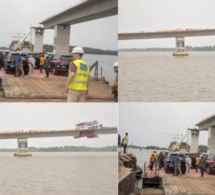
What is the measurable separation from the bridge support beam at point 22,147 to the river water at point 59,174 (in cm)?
4

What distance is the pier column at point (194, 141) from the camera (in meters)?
4.35

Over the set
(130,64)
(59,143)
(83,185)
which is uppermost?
(130,64)

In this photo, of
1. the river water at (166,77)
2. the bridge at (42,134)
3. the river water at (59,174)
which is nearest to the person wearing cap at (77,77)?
the bridge at (42,134)

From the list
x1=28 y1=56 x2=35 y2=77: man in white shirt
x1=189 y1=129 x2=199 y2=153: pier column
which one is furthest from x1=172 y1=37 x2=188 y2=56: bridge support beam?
x1=28 y1=56 x2=35 y2=77: man in white shirt

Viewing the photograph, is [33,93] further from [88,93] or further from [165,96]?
[165,96]

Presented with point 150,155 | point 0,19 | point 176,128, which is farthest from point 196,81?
point 0,19

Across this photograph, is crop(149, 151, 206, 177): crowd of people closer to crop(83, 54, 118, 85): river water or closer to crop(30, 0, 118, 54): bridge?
crop(83, 54, 118, 85): river water

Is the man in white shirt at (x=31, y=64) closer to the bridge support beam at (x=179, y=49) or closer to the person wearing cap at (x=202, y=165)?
the bridge support beam at (x=179, y=49)

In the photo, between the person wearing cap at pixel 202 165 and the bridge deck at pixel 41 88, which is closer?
the bridge deck at pixel 41 88

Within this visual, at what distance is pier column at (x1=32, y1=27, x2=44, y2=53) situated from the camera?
4109 mm

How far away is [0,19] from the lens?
404cm

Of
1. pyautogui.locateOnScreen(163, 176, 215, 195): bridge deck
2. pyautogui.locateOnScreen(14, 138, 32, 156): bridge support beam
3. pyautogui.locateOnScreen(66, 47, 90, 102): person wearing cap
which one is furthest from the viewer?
pyautogui.locateOnScreen(163, 176, 215, 195): bridge deck

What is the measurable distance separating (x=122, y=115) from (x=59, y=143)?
23.8 inches

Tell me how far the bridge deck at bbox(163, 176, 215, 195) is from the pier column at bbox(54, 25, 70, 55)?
4.82ft
